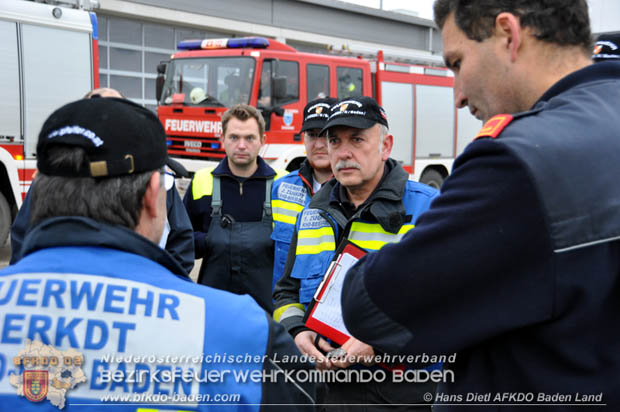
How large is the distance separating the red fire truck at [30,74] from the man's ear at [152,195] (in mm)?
6671

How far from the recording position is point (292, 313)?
2516mm

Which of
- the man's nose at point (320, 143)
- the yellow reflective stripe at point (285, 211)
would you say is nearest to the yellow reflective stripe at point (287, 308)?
the yellow reflective stripe at point (285, 211)

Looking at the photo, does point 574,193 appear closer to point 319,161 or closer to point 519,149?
point 519,149

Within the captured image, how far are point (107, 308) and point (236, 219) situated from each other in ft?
8.68

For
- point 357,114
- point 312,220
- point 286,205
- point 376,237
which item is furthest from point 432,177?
point 376,237

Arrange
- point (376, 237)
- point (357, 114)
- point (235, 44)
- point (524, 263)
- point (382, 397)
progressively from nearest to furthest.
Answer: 1. point (524, 263)
2. point (382, 397)
3. point (376, 237)
4. point (357, 114)
5. point (235, 44)

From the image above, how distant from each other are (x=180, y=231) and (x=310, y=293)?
40.1 inches

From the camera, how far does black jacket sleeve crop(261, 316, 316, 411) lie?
126 cm

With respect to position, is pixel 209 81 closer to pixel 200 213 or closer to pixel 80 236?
pixel 200 213

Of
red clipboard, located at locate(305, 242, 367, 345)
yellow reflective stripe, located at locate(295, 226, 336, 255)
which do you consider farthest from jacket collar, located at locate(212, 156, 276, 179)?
red clipboard, located at locate(305, 242, 367, 345)

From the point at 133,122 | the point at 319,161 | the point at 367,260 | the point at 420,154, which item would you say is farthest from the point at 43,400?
the point at 420,154

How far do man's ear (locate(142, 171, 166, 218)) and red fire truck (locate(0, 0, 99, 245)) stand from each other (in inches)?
263

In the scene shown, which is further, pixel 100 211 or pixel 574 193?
pixel 100 211

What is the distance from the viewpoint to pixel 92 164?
1.27m
